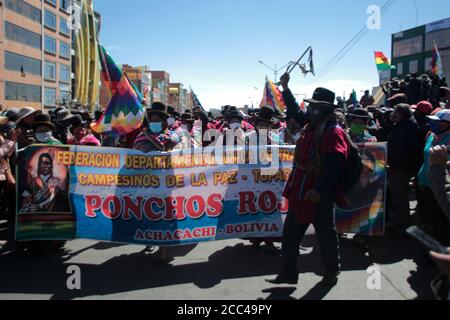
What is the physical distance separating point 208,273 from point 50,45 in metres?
56.9

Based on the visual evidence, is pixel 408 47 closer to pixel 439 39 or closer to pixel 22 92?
pixel 439 39

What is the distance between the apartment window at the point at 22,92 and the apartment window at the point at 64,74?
6800 mm

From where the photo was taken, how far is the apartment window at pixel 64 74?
182 feet

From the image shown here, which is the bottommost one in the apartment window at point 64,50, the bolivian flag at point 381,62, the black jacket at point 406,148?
the black jacket at point 406,148

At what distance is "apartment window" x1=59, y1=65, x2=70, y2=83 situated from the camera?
55575mm

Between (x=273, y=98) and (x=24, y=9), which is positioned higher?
(x=24, y=9)

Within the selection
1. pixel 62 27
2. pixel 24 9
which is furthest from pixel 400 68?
pixel 24 9

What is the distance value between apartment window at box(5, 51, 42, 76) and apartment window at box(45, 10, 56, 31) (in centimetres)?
605

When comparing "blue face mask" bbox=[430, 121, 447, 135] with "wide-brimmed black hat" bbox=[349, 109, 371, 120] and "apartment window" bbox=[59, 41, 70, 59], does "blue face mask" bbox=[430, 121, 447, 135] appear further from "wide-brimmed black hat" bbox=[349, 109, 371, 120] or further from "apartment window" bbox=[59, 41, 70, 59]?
"apartment window" bbox=[59, 41, 70, 59]

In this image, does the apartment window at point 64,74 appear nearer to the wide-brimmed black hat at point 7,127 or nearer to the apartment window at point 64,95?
the apartment window at point 64,95

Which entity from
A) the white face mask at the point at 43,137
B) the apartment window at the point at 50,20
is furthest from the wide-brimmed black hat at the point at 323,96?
the apartment window at the point at 50,20

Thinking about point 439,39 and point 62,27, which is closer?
point 62,27

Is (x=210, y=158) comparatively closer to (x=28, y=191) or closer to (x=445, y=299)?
(x=28, y=191)

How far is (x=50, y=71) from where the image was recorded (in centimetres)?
5272
